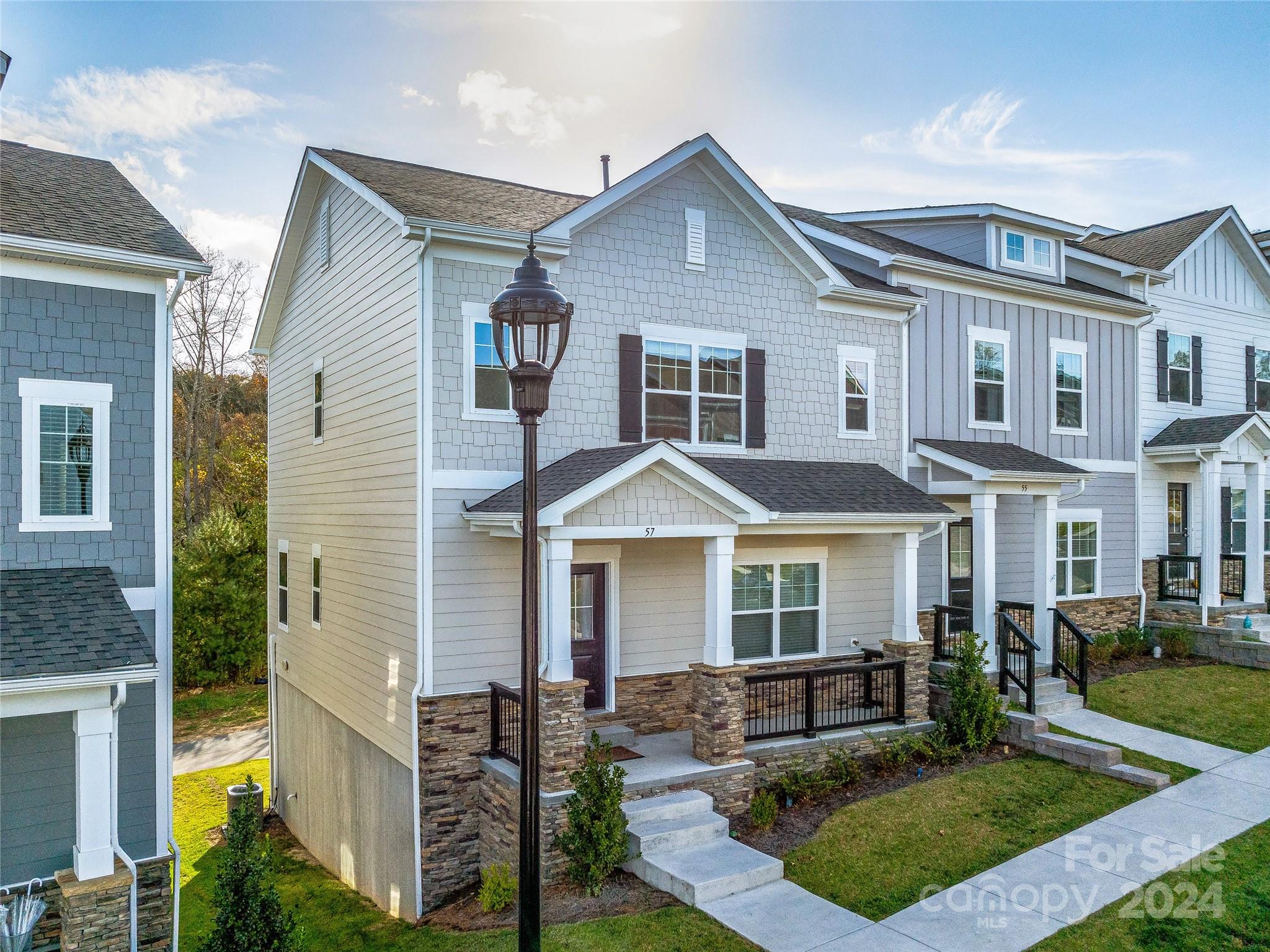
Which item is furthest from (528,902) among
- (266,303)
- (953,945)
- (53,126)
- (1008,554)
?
(53,126)

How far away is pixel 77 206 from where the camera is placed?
936 centimetres

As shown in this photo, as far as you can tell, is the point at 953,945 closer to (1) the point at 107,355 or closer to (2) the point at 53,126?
(1) the point at 107,355

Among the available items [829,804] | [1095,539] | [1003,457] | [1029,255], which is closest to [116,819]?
[829,804]

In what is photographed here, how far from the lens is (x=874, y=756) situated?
434 inches

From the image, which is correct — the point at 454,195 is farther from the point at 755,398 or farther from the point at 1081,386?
the point at 1081,386

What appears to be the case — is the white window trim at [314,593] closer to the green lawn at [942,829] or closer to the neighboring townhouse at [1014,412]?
the green lawn at [942,829]

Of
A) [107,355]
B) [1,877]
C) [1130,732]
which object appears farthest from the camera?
[1130,732]

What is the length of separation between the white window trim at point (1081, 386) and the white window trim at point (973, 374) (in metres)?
1.17

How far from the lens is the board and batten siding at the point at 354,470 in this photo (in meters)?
10.4

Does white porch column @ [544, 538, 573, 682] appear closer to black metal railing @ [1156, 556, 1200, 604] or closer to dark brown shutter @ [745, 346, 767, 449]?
dark brown shutter @ [745, 346, 767, 449]

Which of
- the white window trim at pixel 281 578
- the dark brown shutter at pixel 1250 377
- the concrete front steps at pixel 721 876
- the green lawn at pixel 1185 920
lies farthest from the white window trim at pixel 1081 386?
the white window trim at pixel 281 578

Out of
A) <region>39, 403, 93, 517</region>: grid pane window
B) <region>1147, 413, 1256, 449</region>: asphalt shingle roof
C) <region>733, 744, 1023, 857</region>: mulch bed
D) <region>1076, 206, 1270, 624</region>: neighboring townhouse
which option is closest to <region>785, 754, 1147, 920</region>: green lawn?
<region>733, 744, 1023, 857</region>: mulch bed

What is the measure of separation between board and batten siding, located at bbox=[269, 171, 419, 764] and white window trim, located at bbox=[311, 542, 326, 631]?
86 millimetres

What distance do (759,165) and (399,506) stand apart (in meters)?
9.45
